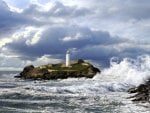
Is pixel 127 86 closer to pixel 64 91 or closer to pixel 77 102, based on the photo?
pixel 64 91

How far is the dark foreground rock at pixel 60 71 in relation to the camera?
123875mm

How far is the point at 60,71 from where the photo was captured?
129 meters

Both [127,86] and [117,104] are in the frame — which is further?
[127,86]

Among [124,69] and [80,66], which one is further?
[80,66]

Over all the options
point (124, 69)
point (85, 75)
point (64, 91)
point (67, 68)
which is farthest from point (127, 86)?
point (67, 68)

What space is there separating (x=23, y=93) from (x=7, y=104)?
11909 millimetres

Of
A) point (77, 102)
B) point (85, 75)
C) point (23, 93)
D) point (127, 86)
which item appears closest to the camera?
point (77, 102)

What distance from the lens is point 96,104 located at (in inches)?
1810

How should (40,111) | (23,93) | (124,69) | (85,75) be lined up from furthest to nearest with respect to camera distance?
(85,75) < (124,69) < (23,93) < (40,111)

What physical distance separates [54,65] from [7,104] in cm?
9412

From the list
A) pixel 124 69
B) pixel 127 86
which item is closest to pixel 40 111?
pixel 127 86

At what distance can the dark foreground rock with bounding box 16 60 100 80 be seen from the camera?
12388 cm

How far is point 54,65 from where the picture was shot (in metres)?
138

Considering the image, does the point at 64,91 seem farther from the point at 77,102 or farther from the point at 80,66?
the point at 80,66
